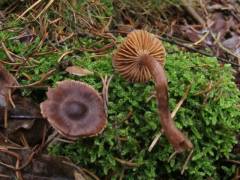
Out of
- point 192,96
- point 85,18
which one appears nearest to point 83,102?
point 192,96

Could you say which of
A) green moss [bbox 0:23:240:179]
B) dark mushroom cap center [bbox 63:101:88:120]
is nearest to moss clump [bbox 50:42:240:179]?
green moss [bbox 0:23:240:179]

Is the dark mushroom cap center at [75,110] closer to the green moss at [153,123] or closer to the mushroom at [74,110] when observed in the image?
the mushroom at [74,110]

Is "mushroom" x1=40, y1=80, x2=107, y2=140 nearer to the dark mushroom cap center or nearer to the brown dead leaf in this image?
the dark mushroom cap center

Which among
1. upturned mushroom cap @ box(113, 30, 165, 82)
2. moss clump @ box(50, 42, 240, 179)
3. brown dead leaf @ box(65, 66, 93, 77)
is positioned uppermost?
upturned mushroom cap @ box(113, 30, 165, 82)

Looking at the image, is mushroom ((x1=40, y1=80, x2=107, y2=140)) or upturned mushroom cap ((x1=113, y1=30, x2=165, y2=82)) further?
upturned mushroom cap ((x1=113, y1=30, x2=165, y2=82))

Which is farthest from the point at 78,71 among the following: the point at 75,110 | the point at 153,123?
the point at 153,123

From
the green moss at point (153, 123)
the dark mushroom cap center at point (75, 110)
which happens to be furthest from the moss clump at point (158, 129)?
the dark mushroom cap center at point (75, 110)

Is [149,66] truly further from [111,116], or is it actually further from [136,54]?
[111,116]

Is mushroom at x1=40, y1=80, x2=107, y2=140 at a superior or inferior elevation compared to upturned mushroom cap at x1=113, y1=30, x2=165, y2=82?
inferior
